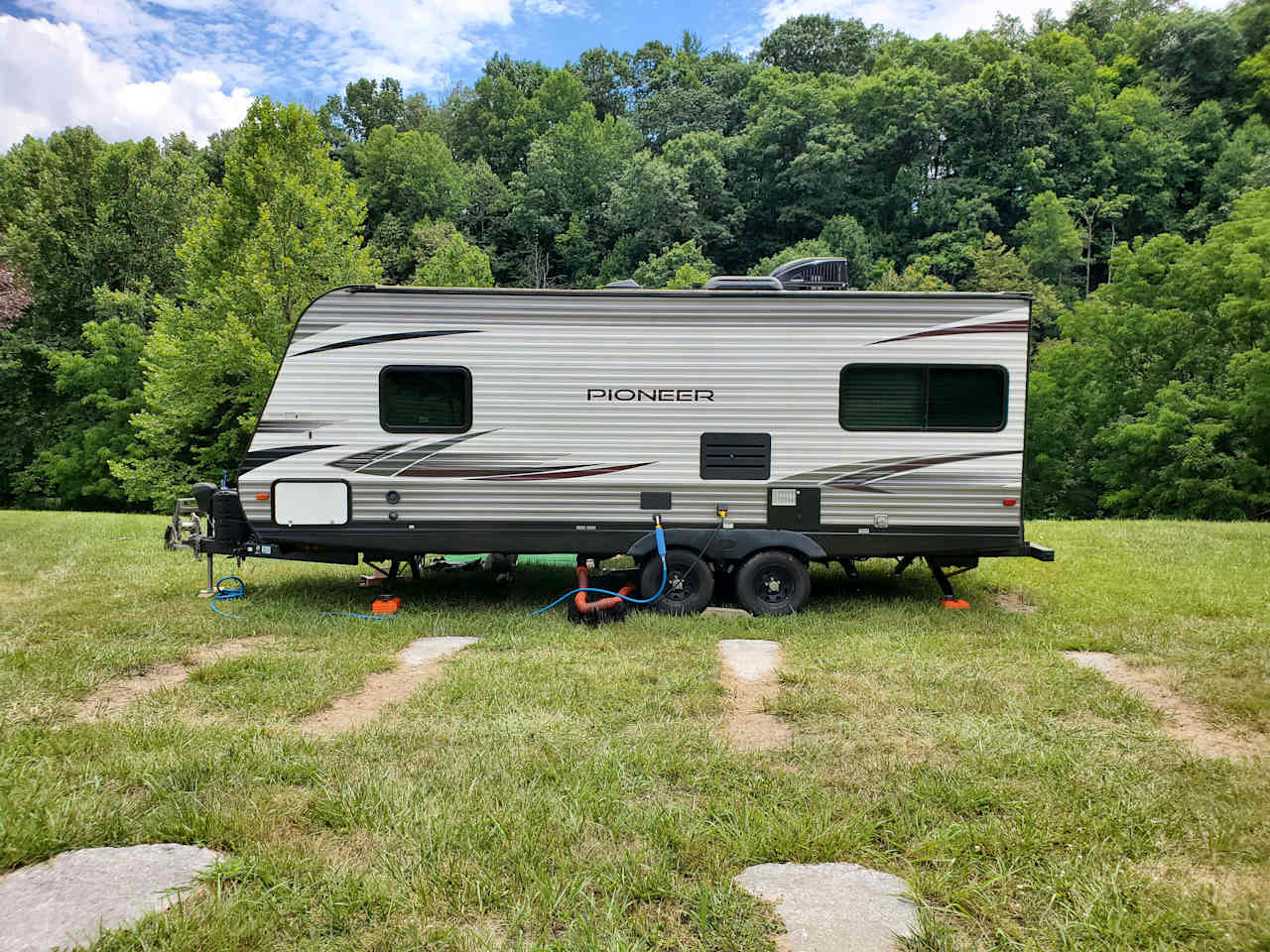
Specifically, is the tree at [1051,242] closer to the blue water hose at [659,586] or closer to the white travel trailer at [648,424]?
the white travel trailer at [648,424]

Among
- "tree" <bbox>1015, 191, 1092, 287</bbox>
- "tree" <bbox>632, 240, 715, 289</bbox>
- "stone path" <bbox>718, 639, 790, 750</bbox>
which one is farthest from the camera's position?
"tree" <bbox>632, 240, 715, 289</bbox>

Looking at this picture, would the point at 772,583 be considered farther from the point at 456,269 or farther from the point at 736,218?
the point at 736,218

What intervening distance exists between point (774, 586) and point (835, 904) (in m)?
4.79

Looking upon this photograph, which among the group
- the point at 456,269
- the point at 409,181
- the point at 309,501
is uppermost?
the point at 409,181

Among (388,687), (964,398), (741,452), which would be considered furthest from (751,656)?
(964,398)

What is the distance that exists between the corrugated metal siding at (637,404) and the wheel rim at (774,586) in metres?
0.59

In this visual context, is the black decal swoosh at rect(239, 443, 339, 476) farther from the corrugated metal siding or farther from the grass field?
the grass field

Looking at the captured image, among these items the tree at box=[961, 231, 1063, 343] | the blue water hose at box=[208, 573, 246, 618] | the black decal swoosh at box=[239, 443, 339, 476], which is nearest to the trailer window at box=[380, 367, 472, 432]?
the black decal swoosh at box=[239, 443, 339, 476]

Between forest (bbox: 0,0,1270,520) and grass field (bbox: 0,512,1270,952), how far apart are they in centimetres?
1676

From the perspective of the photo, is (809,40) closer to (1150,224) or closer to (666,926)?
(1150,224)

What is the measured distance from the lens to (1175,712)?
501 cm

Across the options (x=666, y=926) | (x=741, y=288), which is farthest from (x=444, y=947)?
(x=741, y=288)

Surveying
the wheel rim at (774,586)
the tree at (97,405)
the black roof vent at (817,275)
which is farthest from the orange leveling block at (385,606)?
the tree at (97,405)

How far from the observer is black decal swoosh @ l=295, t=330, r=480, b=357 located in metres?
7.41
